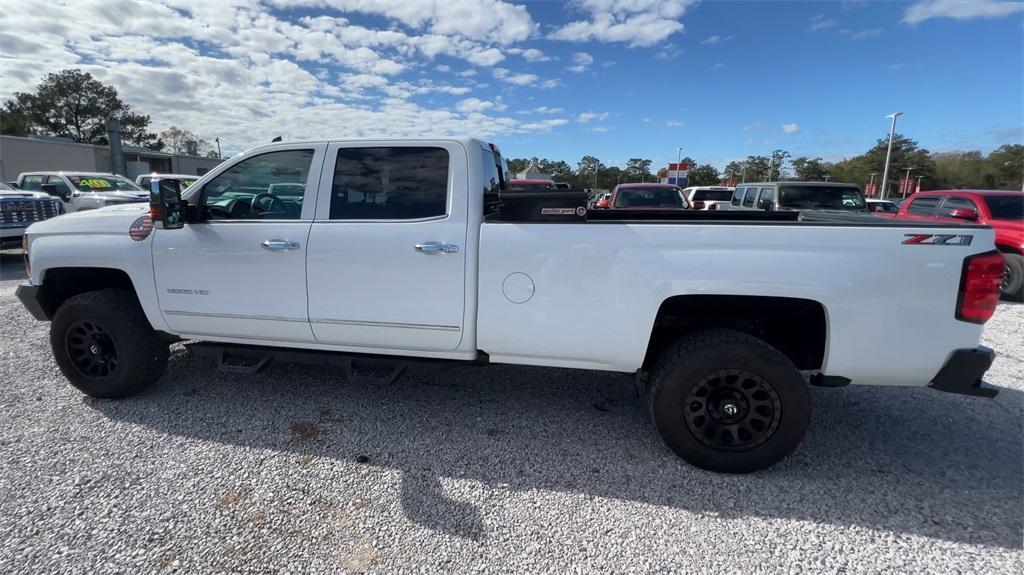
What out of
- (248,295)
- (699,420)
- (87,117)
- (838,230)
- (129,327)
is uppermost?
(87,117)

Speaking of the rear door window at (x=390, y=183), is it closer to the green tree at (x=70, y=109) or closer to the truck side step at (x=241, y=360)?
the truck side step at (x=241, y=360)

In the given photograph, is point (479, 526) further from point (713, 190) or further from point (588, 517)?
point (713, 190)

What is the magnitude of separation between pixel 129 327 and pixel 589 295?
10.3 feet

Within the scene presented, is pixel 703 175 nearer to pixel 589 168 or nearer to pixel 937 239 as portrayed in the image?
pixel 589 168

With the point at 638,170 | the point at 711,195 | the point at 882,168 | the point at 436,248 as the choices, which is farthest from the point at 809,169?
the point at 436,248

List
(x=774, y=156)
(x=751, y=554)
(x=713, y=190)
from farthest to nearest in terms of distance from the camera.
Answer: (x=774, y=156) → (x=713, y=190) → (x=751, y=554)

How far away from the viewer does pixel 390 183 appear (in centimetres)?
315

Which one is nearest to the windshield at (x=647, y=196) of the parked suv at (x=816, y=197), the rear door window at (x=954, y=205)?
the parked suv at (x=816, y=197)

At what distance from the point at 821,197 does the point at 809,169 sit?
71670 mm

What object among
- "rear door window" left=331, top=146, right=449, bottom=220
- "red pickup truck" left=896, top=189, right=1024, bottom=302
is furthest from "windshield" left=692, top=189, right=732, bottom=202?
"rear door window" left=331, top=146, right=449, bottom=220

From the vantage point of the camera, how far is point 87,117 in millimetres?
56625

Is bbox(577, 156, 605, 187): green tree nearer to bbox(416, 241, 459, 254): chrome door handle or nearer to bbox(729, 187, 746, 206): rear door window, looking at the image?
bbox(729, 187, 746, 206): rear door window

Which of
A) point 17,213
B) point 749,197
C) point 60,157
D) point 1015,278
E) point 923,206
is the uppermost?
point 60,157

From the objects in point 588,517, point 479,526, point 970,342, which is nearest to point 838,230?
point 970,342
